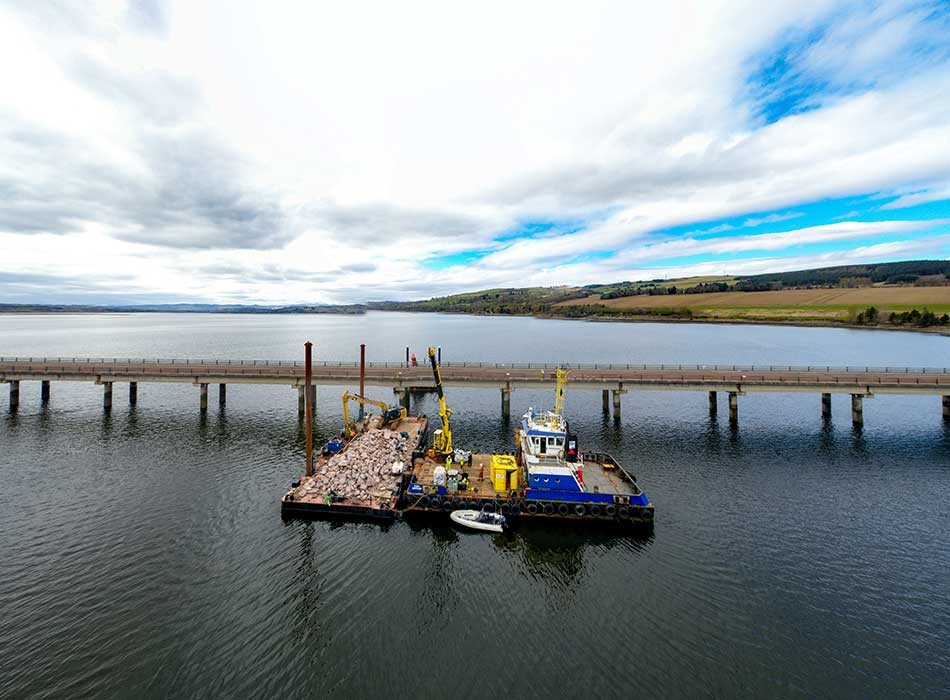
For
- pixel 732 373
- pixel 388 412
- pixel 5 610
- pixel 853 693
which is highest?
pixel 732 373

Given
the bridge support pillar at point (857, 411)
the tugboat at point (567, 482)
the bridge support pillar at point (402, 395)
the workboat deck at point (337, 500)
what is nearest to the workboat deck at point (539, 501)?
the tugboat at point (567, 482)

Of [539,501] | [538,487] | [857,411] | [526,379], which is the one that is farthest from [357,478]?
[857,411]

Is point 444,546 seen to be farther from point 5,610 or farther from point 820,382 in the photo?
point 820,382

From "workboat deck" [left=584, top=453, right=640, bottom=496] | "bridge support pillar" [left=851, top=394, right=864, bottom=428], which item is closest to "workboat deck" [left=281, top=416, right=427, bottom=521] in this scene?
"workboat deck" [left=584, top=453, right=640, bottom=496]

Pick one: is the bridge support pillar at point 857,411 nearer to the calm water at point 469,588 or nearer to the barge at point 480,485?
the calm water at point 469,588

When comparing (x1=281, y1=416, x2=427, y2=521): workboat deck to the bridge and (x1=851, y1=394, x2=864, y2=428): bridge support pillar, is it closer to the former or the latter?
the bridge

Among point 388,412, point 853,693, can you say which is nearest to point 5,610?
point 388,412

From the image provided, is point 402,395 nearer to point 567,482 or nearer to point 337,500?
point 337,500
